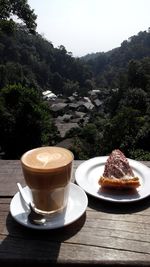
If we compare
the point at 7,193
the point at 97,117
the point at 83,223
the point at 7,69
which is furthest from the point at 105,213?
the point at 7,69

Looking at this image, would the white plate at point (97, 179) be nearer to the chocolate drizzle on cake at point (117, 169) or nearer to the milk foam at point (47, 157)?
the chocolate drizzle on cake at point (117, 169)

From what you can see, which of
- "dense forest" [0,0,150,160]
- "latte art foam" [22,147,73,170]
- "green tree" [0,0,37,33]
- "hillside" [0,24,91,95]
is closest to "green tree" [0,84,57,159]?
"dense forest" [0,0,150,160]

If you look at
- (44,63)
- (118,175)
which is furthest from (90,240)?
(44,63)

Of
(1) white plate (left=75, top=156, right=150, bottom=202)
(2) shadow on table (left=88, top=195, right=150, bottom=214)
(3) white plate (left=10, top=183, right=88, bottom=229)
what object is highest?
(1) white plate (left=75, top=156, right=150, bottom=202)

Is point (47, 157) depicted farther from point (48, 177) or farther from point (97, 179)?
point (97, 179)

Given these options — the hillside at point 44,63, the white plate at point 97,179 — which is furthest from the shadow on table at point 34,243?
the hillside at point 44,63

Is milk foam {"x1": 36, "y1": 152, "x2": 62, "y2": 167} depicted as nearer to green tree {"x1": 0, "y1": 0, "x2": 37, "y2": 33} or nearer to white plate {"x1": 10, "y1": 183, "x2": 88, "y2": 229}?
white plate {"x1": 10, "y1": 183, "x2": 88, "y2": 229}
